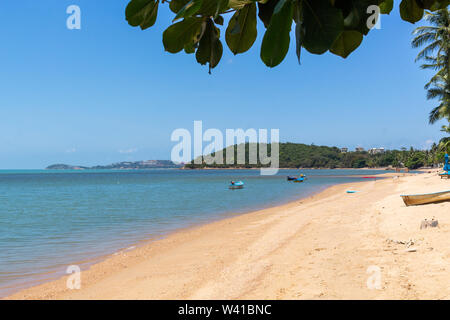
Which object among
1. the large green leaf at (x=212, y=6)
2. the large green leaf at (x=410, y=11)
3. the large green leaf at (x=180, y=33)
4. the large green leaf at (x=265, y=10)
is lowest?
the large green leaf at (x=212, y=6)

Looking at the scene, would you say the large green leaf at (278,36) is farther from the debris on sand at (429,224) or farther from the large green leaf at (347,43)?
the debris on sand at (429,224)

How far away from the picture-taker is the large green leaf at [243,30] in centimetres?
71

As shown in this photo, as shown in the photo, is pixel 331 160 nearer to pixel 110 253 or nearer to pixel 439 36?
pixel 439 36

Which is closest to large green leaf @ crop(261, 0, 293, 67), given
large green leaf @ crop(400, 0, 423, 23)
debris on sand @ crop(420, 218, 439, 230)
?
large green leaf @ crop(400, 0, 423, 23)

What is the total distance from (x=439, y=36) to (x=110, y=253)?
2313 cm

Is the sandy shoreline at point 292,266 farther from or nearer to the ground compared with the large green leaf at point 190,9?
nearer to the ground

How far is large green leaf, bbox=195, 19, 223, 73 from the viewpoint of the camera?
837 mm

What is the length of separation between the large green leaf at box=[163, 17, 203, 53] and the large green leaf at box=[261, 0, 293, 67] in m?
0.29

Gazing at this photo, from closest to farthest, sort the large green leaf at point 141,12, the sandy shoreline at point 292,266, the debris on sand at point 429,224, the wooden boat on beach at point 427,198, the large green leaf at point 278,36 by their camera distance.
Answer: the large green leaf at point 278,36 → the large green leaf at point 141,12 → the sandy shoreline at point 292,266 → the debris on sand at point 429,224 → the wooden boat on beach at point 427,198

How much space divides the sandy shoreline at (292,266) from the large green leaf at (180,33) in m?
4.39

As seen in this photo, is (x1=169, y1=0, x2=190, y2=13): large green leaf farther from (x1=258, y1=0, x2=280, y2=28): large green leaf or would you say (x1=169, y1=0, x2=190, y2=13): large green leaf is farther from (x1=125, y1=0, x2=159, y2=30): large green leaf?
(x1=258, y1=0, x2=280, y2=28): large green leaf

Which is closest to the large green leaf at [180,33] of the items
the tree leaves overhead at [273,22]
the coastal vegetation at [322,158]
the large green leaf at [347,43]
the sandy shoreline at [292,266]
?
the tree leaves overhead at [273,22]

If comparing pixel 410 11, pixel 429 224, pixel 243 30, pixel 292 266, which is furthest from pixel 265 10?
pixel 429 224
